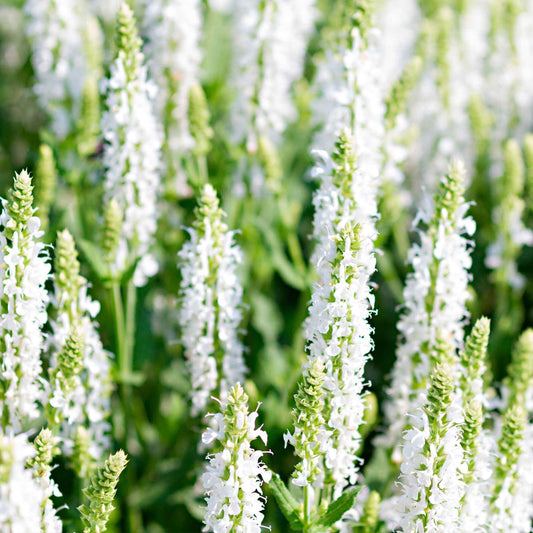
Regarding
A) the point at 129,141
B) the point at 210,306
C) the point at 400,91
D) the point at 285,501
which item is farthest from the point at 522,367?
the point at 129,141

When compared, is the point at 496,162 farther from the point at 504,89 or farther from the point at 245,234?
the point at 245,234

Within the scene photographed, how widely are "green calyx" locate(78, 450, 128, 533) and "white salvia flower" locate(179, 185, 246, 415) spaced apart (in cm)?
79

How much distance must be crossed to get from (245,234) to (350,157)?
1.61 metres

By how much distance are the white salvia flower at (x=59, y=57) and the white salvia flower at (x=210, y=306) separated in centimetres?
174

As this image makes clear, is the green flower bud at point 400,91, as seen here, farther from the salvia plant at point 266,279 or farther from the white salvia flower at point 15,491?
the white salvia flower at point 15,491

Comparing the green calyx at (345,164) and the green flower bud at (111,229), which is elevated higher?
the green calyx at (345,164)

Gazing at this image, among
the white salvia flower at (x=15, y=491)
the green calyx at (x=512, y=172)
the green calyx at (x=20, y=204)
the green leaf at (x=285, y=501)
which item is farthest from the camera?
the green calyx at (x=512, y=172)

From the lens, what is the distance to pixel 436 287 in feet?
10.1

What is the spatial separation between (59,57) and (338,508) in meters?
2.92

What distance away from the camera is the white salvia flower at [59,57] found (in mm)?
4430

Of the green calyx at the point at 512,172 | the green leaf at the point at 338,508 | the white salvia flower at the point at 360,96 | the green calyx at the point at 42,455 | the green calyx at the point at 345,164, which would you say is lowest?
the green leaf at the point at 338,508

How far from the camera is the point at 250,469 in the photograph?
8.00ft

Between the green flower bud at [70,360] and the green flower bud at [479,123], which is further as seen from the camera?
the green flower bud at [479,123]

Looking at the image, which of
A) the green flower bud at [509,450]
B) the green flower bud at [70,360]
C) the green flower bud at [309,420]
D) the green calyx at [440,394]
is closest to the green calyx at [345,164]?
the green flower bud at [309,420]
